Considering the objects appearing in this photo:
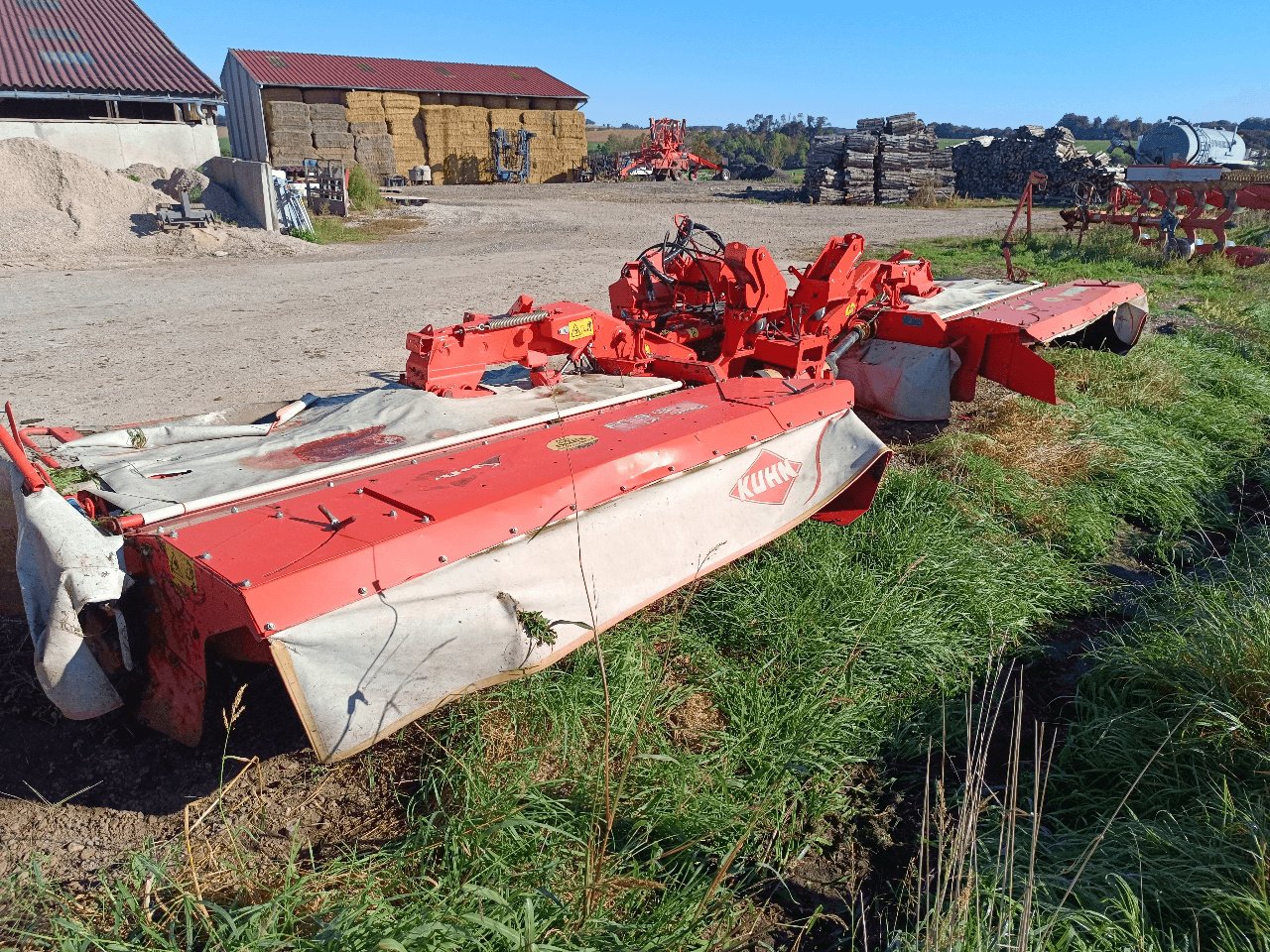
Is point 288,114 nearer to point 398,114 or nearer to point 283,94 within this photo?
point 283,94

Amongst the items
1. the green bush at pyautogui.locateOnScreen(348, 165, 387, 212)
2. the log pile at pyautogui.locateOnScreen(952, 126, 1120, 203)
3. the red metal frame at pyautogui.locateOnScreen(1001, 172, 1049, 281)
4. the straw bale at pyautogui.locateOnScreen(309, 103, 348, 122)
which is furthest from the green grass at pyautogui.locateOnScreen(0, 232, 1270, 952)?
the straw bale at pyautogui.locateOnScreen(309, 103, 348, 122)

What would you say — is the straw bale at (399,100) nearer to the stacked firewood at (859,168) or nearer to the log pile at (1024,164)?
the stacked firewood at (859,168)

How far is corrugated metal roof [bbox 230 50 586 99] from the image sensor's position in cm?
2673

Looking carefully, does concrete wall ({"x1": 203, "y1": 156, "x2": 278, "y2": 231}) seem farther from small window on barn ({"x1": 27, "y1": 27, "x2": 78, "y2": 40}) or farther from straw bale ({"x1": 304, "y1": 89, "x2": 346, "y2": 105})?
straw bale ({"x1": 304, "y1": 89, "x2": 346, "y2": 105})

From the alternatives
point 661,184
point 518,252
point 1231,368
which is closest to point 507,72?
point 661,184

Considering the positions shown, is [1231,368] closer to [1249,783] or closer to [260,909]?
[1249,783]

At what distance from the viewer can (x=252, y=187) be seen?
15078mm

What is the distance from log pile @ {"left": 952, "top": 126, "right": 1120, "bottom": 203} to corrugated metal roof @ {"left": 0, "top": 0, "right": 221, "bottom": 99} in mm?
20167

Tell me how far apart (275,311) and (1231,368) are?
9183 mm

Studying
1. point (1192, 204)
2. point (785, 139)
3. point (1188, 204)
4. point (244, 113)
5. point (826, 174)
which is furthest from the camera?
point (785, 139)

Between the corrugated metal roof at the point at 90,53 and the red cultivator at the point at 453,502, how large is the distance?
16.3m

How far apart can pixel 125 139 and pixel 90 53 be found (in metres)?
2.97

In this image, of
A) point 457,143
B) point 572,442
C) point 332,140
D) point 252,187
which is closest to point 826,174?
point 457,143

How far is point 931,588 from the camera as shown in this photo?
415 centimetres
